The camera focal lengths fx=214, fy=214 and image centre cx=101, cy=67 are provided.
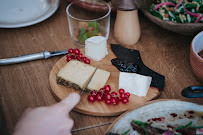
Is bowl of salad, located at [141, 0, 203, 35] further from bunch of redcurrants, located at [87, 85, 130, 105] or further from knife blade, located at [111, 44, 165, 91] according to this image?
bunch of redcurrants, located at [87, 85, 130, 105]

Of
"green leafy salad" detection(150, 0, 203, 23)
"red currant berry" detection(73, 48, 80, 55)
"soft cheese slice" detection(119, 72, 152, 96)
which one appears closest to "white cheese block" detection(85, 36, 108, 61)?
"red currant berry" detection(73, 48, 80, 55)

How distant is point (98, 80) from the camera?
755 millimetres

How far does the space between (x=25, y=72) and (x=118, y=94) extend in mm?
396

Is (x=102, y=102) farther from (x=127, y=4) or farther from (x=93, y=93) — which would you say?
(x=127, y=4)

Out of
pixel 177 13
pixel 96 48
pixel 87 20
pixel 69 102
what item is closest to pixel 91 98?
pixel 69 102

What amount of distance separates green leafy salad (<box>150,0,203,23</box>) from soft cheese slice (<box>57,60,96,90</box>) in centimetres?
42

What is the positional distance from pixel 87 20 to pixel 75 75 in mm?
264

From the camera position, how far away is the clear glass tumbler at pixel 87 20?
0.94m

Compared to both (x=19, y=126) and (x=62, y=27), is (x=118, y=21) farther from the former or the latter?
(x=19, y=126)

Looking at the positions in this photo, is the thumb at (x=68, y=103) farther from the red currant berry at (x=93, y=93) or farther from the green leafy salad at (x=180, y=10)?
the green leafy salad at (x=180, y=10)

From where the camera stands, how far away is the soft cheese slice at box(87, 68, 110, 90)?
731 mm

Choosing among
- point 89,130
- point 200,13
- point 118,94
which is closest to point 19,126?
point 89,130

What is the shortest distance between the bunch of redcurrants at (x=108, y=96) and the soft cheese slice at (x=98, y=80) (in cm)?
2

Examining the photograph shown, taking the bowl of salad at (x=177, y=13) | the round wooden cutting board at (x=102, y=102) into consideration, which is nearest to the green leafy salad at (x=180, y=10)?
the bowl of salad at (x=177, y=13)
